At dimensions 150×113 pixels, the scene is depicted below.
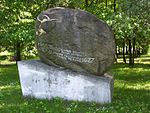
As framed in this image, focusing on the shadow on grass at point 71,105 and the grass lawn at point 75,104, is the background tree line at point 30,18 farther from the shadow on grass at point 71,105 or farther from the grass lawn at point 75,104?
the shadow on grass at point 71,105

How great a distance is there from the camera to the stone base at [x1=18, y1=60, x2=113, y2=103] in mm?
13586

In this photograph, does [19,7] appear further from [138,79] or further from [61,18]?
[61,18]

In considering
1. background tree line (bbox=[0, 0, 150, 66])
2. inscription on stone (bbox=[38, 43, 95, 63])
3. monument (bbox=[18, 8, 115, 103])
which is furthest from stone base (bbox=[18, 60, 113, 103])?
background tree line (bbox=[0, 0, 150, 66])

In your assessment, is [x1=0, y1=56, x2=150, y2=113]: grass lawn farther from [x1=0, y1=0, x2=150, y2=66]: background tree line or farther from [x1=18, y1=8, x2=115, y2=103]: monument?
[x1=0, y1=0, x2=150, y2=66]: background tree line

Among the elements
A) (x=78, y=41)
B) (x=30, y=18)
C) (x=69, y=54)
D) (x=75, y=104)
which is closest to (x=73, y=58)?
(x=69, y=54)

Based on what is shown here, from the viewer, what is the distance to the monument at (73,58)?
13.6 metres

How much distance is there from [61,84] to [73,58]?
1.04m

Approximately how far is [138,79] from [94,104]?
7.58m

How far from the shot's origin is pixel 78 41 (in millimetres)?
13594

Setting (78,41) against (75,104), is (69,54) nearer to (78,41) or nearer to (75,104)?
(78,41)

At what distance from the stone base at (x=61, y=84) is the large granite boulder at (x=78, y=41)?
36cm

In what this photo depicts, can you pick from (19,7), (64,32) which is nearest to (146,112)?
(64,32)

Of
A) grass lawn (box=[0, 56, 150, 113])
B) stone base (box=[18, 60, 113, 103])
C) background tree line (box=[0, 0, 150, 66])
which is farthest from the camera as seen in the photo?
background tree line (box=[0, 0, 150, 66])

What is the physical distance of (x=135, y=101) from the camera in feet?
45.3
